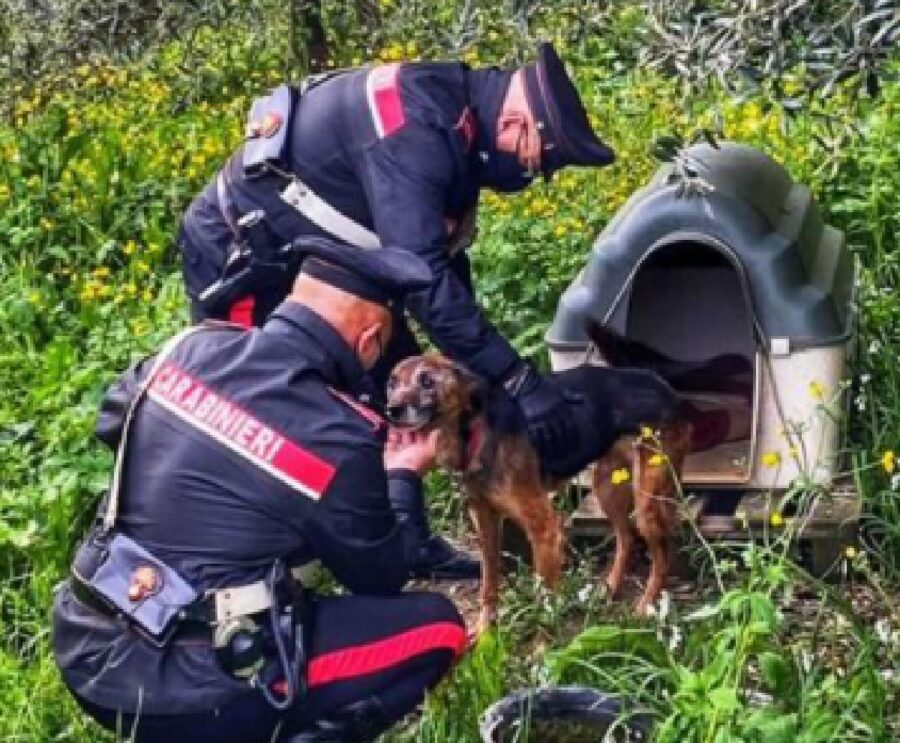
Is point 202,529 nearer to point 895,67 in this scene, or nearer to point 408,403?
point 408,403

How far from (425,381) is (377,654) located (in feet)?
3.42

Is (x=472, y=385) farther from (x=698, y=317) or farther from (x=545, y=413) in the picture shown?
(x=698, y=317)

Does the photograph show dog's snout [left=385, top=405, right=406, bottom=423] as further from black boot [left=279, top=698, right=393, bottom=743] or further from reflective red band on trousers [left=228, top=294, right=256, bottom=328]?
black boot [left=279, top=698, right=393, bottom=743]

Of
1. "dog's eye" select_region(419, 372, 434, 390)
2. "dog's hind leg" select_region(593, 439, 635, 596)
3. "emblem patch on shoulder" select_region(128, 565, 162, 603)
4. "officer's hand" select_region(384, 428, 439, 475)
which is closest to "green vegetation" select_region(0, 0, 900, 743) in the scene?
"dog's hind leg" select_region(593, 439, 635, 596)

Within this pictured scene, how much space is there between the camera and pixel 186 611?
417cm

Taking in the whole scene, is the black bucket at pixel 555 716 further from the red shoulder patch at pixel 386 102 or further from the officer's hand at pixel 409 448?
the red shoulder patch at pixel 386 102

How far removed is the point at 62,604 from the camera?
448cm

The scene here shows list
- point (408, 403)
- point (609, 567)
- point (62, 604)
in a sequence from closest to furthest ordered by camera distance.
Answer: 1. point (62, 604)
2. point (408, 403)
3. point (609, 567)

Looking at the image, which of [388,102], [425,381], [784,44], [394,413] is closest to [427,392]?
[425,381]

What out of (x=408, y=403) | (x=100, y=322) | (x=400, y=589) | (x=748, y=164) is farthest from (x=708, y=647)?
(x=100, y=322)

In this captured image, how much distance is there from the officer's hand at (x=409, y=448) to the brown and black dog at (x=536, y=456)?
0.12ft

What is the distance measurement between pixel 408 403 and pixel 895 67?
1750 millimetres

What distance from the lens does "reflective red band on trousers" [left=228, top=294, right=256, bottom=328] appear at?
5.72m

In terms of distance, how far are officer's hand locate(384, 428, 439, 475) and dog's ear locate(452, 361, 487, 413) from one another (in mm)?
153
